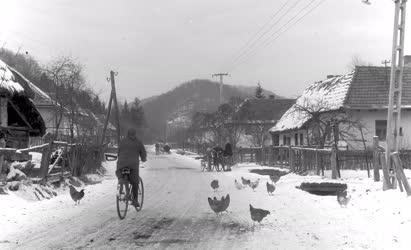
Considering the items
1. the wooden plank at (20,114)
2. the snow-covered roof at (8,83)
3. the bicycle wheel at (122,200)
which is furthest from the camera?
the wooden plank at (20,114)

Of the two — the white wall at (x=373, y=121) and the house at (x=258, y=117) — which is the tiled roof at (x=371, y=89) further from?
the house at (x=258, y=117)

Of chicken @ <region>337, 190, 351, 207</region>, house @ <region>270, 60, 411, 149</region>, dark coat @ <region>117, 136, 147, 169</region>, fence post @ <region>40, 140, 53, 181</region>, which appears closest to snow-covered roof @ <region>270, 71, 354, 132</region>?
house @ <region>270, 60, 411, 149</region>

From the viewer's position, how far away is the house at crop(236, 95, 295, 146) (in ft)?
168

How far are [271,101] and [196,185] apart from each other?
58.0 metres

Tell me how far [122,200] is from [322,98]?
2743 centimetres

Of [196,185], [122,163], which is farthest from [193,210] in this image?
[196,185]

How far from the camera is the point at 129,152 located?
1127 centimetres

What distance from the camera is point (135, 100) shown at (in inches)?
5551

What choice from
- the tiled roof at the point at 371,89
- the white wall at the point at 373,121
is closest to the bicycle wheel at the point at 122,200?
the tiled roof at the point at 371,89

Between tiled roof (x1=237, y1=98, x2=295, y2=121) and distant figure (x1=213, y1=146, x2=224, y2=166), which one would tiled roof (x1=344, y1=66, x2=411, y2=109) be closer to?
distant figure (x1=213, y1=146, x2=224, y2=166)

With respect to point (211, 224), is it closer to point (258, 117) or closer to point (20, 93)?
point (20, 93)

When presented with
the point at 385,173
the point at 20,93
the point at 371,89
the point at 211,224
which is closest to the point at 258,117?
the point at 371,89

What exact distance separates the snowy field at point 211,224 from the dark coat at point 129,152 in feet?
3.58

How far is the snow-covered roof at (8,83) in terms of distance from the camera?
17.0 m
